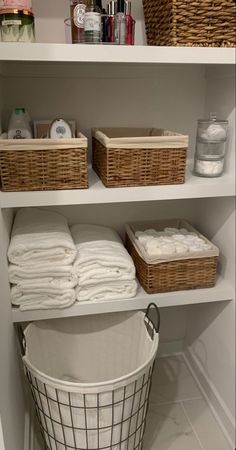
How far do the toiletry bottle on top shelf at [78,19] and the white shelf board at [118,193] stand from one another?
0.36 m

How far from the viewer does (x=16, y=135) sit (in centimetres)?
103

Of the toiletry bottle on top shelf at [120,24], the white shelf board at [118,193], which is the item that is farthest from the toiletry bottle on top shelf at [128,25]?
the white shelf board at [118,193]

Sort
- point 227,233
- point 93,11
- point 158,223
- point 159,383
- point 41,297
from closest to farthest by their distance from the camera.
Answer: point 93,11
point 41,297
point 227,233
point 158,223
point 159,383

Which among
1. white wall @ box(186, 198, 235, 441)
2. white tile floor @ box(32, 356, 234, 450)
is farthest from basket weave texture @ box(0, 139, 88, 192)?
white tile floor @ box(32, 356, 234, 450)

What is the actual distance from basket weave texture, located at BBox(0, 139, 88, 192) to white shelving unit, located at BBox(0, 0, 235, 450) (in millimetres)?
24

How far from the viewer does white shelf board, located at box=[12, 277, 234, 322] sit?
107cm

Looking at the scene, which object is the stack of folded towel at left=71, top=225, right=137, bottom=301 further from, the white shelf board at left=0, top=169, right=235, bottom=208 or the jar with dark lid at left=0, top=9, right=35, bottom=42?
the jar with dark lid at left=0, top=9, right=35, bottom=42

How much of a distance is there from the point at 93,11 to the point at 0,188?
485 millimetres

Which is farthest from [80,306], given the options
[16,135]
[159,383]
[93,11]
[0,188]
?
[93,11]

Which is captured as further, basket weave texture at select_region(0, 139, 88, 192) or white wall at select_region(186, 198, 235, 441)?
white wall at select_region(186, 198, 235, 441)

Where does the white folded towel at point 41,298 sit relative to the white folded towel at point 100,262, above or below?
below

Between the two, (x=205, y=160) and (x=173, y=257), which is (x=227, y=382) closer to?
(x=173, y=257)

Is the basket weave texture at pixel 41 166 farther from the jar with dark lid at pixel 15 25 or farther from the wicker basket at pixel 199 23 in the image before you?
the wicker basket at pixel 199 23

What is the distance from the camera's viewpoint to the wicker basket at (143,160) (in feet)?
3.19
